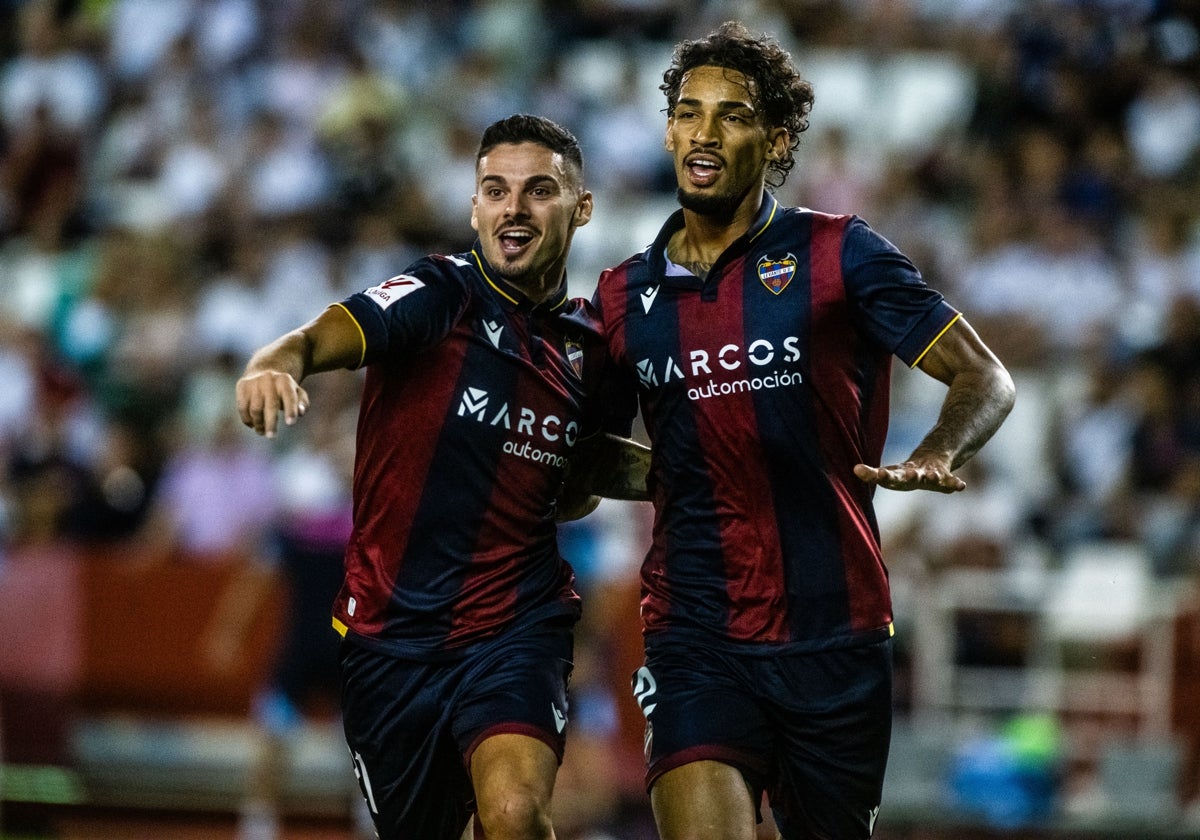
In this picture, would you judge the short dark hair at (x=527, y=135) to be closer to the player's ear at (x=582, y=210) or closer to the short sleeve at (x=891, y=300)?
the player's ear at (x=582, y=210)

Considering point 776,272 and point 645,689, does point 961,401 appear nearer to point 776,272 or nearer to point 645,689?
point 776,272

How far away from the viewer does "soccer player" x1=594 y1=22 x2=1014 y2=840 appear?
553 cm

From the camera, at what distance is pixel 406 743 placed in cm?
575

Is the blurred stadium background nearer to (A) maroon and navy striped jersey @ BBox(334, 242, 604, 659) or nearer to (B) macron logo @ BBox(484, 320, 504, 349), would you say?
(A) maroon and navy striped jersey @ BBox(334, 242, 604, 659)

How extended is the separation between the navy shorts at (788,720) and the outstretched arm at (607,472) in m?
0.60

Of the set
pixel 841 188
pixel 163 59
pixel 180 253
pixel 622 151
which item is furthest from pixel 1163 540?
pixel 163 59

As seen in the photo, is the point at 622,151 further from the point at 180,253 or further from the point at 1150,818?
the point at 1150,818

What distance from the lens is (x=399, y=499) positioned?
575 centimetres

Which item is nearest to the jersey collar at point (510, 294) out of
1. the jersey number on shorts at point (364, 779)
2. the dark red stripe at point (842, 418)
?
the dark red stripe at point (842, 418)

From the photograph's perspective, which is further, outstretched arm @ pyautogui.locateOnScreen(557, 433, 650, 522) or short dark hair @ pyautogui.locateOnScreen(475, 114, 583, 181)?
outstretched arm @ pyautogui.locateOnScreen(557, 433, 650, 522)

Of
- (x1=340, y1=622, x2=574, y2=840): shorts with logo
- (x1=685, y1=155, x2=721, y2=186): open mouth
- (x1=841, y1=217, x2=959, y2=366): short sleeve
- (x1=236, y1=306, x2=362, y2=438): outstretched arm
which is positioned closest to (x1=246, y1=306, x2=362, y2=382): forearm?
(x1=236, y1=306, x2=362, y2=438): outstretched arm

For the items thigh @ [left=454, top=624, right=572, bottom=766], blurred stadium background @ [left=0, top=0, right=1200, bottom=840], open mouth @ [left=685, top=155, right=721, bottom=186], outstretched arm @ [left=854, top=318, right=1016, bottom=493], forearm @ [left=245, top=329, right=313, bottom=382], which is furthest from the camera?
blurred stadium background @ [left=0, top=0, right=1200, bottom=840]

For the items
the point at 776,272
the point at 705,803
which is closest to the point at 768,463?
the point at 776,272

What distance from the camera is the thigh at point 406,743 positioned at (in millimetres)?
5703
